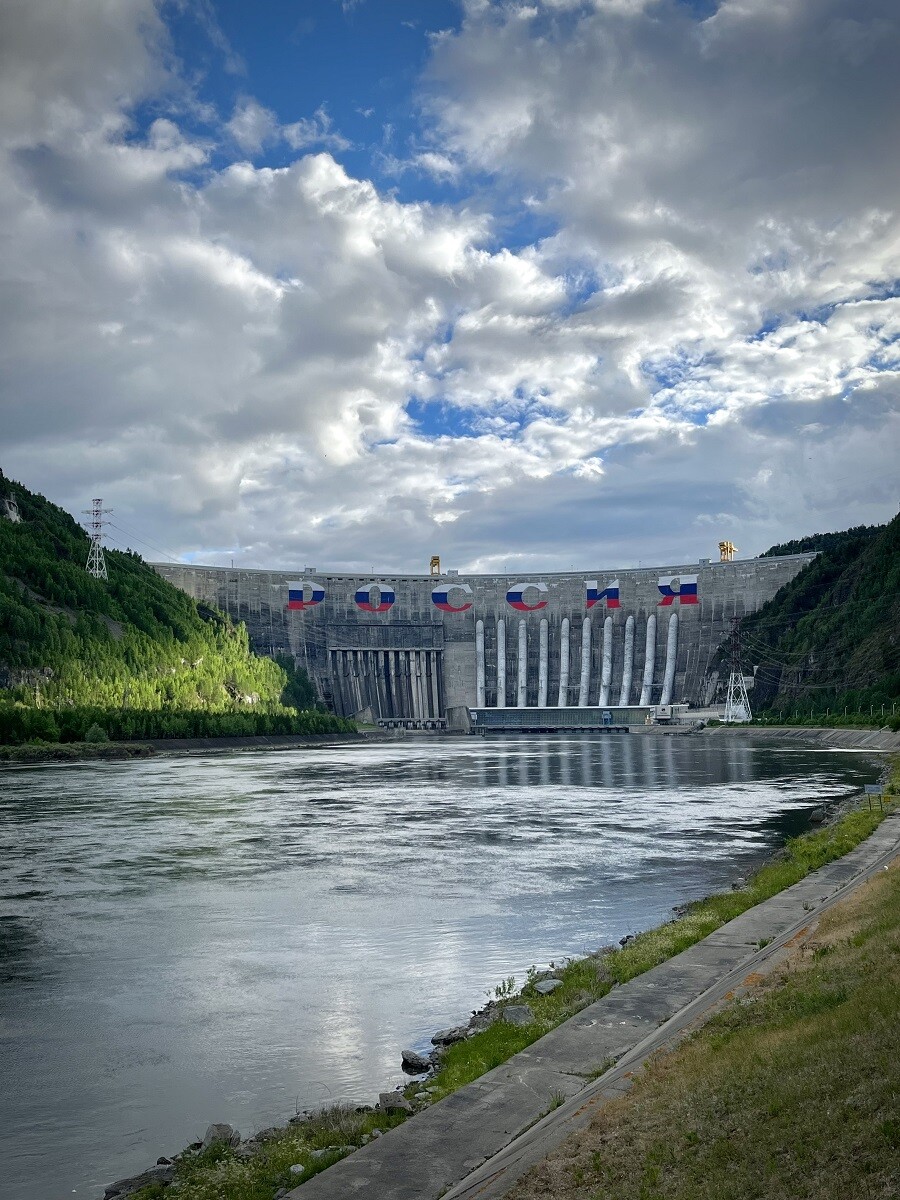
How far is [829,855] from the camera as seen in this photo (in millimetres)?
23562

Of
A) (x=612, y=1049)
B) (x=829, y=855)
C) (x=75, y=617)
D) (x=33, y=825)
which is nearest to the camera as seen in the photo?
(x=612, y=1049)

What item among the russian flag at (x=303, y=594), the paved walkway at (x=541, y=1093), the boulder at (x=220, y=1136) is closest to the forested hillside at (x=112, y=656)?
the russian flag at (x=303, y=594)

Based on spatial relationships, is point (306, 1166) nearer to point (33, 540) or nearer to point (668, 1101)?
point (668, 1101)

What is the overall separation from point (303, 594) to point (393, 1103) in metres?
185

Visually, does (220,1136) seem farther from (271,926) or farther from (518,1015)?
(271,926)

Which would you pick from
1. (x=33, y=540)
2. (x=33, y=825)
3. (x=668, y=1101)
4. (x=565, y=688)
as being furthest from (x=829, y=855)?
(x=565, y=688)

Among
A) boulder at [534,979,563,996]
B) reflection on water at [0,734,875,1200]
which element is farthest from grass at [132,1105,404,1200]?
boulder at [534,979,563,996]

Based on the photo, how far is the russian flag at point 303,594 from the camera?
193m

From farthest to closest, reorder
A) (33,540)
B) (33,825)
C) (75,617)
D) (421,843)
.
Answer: (33,540)
(75,617)
(33,825)
(421,843)

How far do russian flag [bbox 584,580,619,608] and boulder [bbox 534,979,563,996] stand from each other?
177663 millimetres

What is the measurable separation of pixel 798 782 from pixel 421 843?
28404 millimetres

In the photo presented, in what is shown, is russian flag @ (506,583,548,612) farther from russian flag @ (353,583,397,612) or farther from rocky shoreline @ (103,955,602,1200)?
rocky shoreline @ (103,955,602,1200)

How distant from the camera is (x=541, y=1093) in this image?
10203mm

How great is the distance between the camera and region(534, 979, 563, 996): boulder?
14.9m
